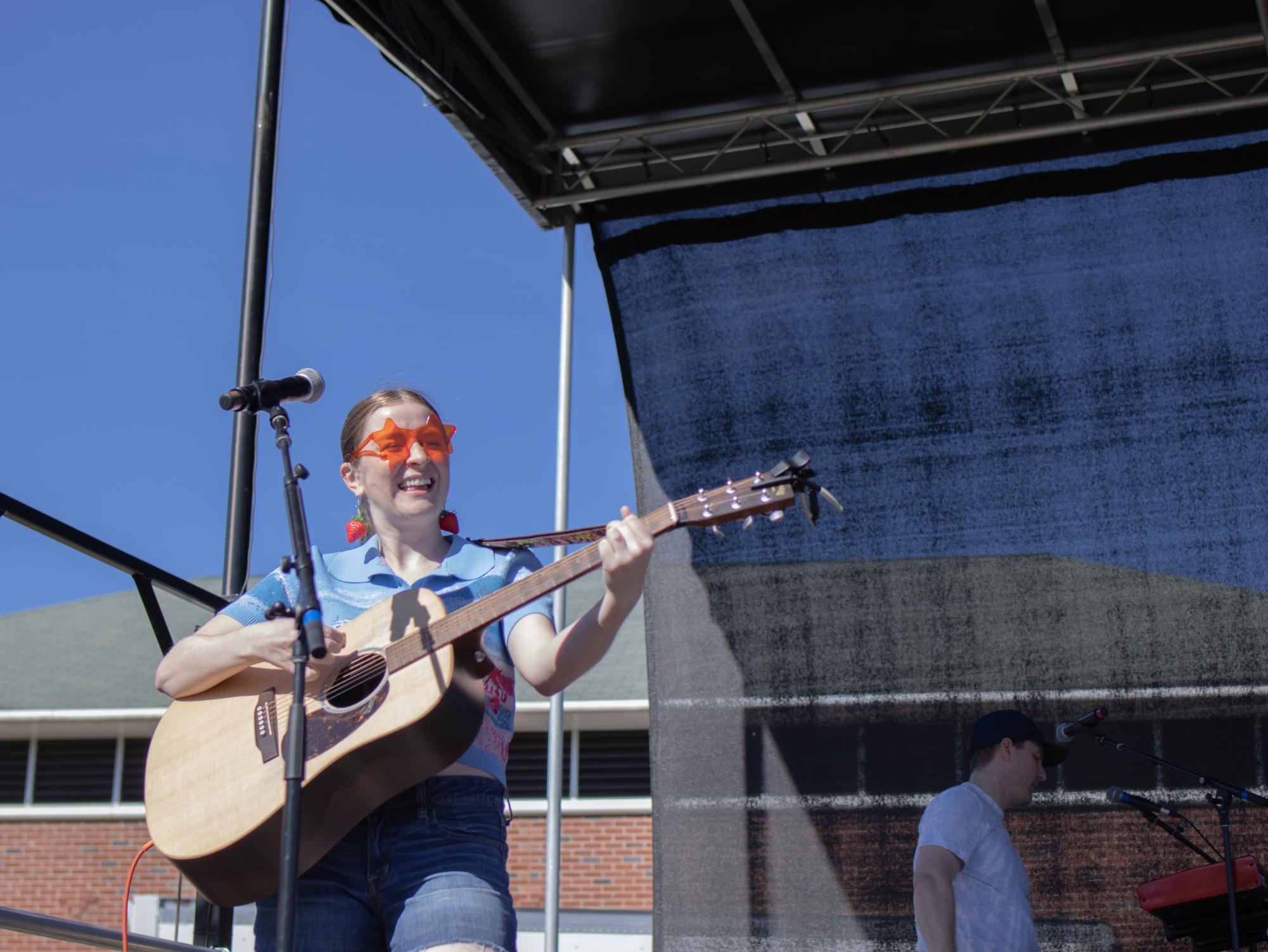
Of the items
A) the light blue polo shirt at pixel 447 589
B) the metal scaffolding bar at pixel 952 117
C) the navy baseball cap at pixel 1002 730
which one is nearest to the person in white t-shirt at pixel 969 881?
the navy baseball cap at pixel 1002 730

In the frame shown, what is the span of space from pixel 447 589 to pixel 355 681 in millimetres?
236

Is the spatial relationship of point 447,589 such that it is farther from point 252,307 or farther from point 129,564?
point 252,307

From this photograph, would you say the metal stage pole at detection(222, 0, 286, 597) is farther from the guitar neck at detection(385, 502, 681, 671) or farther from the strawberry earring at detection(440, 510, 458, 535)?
the guitar neck at detection(385, 502, 681, 671)

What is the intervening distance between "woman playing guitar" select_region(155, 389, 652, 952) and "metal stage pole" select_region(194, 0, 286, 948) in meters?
1.28

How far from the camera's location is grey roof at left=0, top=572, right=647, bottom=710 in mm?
12969

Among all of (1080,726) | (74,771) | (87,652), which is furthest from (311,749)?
(87,652)

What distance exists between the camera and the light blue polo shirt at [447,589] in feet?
7.80

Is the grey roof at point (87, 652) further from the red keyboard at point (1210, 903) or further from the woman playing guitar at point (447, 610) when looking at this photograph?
the woman playing guitar at point (447, 610)

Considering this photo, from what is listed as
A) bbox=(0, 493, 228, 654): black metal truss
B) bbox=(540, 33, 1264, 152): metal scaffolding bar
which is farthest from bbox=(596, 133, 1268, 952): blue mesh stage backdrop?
bbox=(0, 493, 228, 654): black metal truss

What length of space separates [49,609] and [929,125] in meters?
14.6

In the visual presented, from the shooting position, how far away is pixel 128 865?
500 inches

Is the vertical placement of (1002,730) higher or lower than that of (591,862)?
lower

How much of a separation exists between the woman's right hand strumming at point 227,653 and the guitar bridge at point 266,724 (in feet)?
0.30

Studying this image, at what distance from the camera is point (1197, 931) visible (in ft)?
14.1
